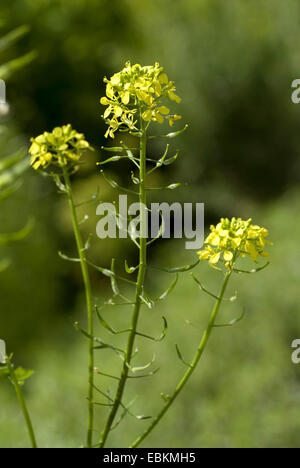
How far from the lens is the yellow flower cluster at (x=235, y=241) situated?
72cm

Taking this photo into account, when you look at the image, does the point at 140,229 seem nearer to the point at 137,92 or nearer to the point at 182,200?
the point at 137,92

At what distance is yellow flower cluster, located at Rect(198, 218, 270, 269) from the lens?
717 mm

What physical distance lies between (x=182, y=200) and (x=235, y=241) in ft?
17.9

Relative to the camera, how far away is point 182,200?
6.15 meters

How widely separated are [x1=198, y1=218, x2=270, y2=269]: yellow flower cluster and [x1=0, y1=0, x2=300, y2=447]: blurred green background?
2.56 metres

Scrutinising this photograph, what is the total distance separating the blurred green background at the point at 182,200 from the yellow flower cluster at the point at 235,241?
2.56m

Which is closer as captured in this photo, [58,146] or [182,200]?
[58,146]

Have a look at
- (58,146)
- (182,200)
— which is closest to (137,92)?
(58,146)

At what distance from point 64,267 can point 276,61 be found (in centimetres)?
264

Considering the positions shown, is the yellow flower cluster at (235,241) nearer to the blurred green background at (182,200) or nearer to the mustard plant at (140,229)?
the mustard plant at (140,229)

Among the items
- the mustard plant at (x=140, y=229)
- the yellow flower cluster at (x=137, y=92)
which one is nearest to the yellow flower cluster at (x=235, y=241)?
the mustard plant at (x=140, y=229)


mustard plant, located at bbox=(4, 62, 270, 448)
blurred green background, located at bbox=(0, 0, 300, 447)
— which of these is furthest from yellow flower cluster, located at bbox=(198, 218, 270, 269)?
blurred green background, located at bbox=(0, 0, 300, 447)

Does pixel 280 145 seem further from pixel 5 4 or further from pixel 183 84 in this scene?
pixel 5 4

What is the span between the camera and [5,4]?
6.43m
